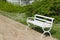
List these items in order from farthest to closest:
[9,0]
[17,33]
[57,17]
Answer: [9,0] < [57,17] < [17,33]

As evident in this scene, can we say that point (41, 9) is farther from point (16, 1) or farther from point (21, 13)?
point (16, 1)

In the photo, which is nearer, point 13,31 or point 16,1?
point 13,31

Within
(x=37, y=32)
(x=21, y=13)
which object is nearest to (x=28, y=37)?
(x=37, y=32)

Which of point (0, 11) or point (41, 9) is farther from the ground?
point (41, 9)

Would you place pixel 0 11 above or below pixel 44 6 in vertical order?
below

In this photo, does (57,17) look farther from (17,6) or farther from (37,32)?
(17,6)

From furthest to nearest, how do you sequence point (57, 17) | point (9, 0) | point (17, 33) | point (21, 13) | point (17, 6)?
point (9, 0)
point (17, 6)
point (21, 13)
point (57, 17)
point (17, 33)

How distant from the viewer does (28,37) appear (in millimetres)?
10016

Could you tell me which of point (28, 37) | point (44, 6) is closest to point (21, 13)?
point (44, 6)

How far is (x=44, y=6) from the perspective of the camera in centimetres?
1418

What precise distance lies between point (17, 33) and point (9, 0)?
1062 cm

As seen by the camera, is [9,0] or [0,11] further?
[9,0]

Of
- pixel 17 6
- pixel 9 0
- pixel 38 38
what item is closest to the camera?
pixel 38 38

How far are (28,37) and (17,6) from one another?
31.7 ft
